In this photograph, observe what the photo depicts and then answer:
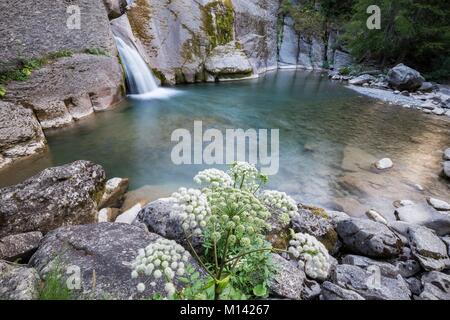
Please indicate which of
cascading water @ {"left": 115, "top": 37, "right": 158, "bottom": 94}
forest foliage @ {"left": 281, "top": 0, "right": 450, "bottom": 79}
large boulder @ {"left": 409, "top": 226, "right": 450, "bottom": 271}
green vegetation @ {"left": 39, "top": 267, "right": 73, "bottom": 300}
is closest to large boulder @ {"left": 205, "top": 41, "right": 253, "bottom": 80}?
cascading water @ {"left": 115, "top": 37, "right": 158, "bottom": 94}

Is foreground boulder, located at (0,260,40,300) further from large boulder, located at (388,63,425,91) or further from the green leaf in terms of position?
large boulder, located at (388,63,425,91)

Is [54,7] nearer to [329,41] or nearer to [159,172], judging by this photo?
[159,172]

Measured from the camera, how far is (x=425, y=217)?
439 cm

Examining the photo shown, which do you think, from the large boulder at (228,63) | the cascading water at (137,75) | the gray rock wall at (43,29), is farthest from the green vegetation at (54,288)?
the large boulder at (228,63)

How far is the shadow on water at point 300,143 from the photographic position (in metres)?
5.72

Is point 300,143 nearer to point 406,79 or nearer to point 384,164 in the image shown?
point 384,164

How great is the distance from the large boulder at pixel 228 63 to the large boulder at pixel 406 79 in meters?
9.54

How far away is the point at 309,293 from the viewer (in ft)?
8.41

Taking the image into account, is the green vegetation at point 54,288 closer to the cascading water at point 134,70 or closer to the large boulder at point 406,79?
the cascading water at point 134,70

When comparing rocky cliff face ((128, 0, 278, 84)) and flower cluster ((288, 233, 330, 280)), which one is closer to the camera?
flower cluster ((288, 233, 330, 280))

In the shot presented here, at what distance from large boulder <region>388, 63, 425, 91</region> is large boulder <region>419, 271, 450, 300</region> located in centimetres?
1650

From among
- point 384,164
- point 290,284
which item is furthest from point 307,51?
point 290,284

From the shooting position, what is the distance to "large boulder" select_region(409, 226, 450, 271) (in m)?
3.26
